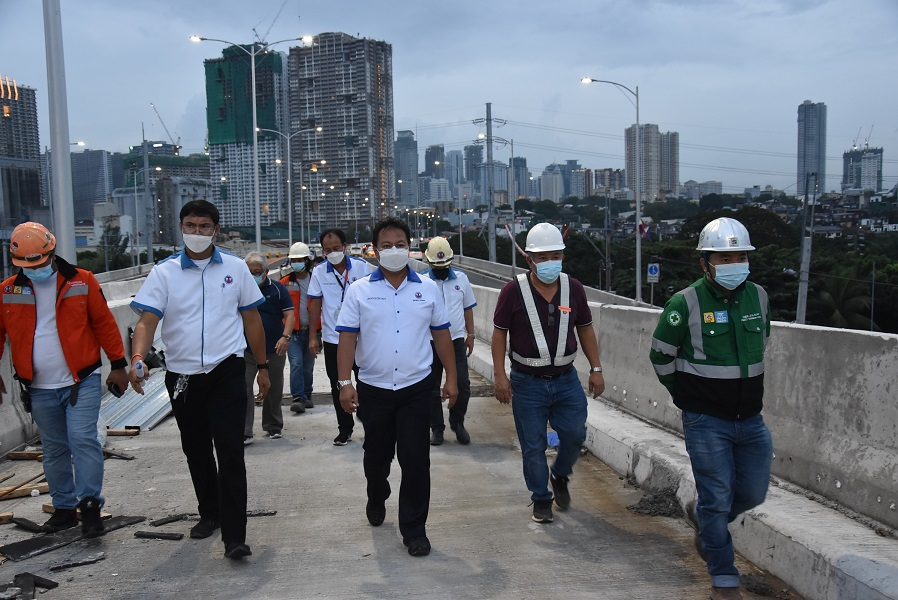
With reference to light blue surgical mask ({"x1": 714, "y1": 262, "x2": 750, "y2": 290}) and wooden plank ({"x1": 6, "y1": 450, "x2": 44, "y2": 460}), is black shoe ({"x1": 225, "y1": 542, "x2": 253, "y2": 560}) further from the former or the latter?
wooden plank ({"x1": 6, "y1": 450, "x2": 44, "y2": 460})

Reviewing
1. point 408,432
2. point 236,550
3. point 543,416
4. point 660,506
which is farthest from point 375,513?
point 660,506

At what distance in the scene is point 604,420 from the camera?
8.04 m

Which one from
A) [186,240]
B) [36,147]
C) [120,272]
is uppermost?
[36,147]

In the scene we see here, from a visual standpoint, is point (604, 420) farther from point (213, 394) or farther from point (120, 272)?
point (120, 272)

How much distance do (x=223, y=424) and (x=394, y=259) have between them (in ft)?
4.84

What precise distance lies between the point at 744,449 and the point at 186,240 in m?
Answer: 3.53

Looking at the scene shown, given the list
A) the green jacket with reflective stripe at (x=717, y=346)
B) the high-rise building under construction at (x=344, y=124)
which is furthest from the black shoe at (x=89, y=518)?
the high-rise building under construction at (x=344, y=124)

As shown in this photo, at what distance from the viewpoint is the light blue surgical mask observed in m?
4.42

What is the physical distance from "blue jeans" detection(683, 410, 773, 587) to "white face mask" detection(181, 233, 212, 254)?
3.10m

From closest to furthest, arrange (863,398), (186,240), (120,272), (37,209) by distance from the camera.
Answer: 1. (863,398)
2. (186,240)
3. (120,272)
4. (37,209)

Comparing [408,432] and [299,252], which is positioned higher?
[299,252]

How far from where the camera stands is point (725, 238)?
4480 millimetres

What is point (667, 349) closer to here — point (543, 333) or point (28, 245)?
point (543, 333)

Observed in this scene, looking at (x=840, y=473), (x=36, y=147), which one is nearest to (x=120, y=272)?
→ (x=36, y=147)
